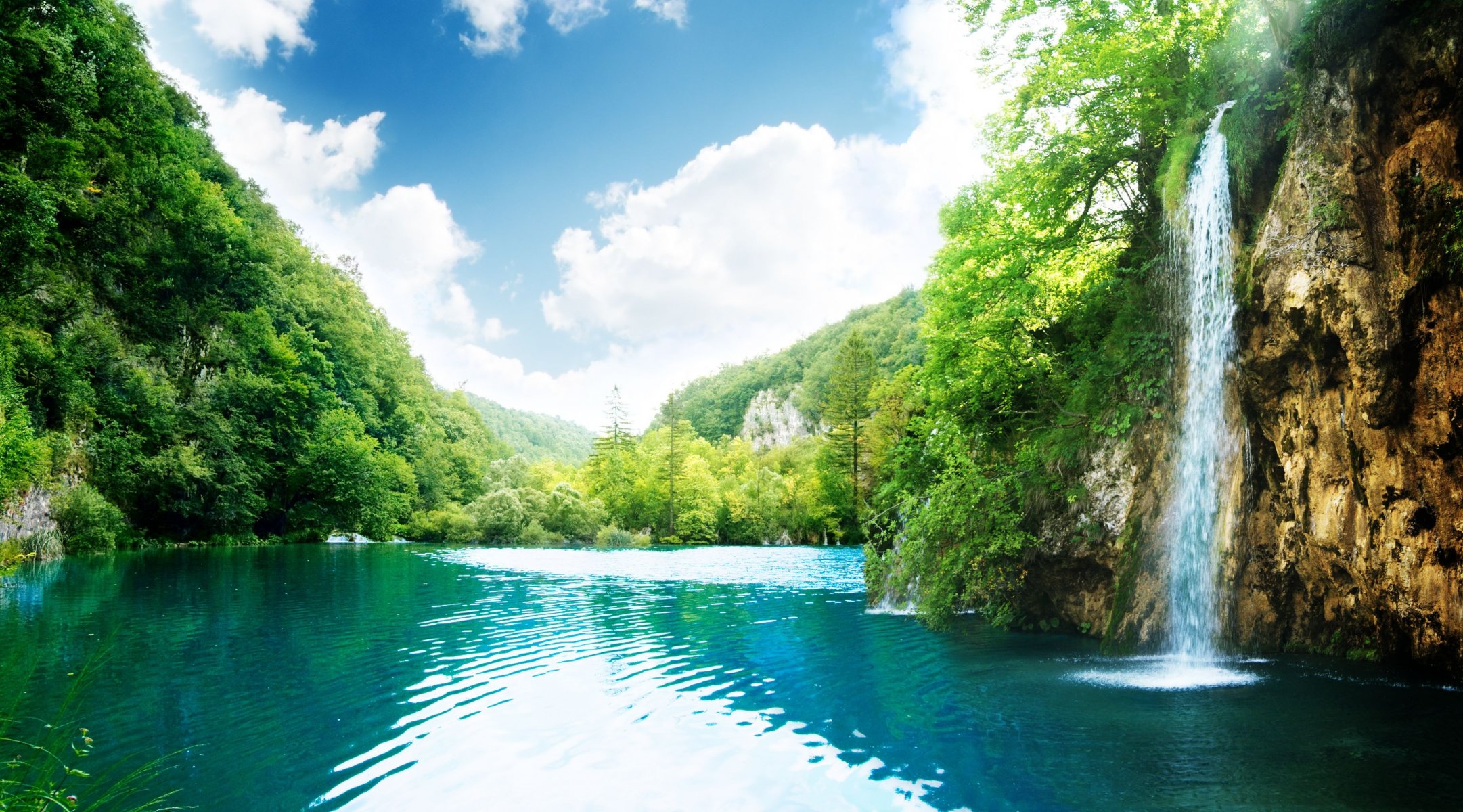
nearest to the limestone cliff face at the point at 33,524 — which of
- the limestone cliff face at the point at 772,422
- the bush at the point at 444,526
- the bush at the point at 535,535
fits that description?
the bush at the point at 444,526

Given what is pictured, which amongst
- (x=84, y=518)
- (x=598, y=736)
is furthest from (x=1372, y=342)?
(x=84, y=518)

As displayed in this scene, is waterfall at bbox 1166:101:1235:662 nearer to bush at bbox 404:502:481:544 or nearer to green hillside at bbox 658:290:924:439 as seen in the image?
bush at bbox 404:502:481:544

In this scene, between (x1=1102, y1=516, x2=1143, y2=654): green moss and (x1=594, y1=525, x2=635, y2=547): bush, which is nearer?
(x1=1102, y1=516, x2=1143, y2=654): green moss

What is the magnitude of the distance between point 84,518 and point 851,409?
47234mm

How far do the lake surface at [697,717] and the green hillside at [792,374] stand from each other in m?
100

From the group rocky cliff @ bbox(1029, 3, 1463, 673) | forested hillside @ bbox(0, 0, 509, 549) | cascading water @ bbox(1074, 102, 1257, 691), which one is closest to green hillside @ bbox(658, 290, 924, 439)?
forested hillside @ bbox(0, 0, 509, 549)

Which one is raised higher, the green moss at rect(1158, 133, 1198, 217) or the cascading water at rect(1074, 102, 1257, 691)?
the green moss at rect(1158, 133, 1198, 217)

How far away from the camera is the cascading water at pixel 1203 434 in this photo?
10359mm

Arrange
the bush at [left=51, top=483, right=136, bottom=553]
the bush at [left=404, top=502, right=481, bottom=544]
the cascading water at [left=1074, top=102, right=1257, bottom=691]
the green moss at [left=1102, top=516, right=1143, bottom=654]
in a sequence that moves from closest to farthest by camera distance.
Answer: the cascading water at [left=1074, top=102, right=1257, bottom=691], the green moss at [left=1102, top=516, right=1143, bottom=654], the bush at [left=51, top=483, right=136, bottom=553], the bush at [left=404, top=502, right=481, bottom=544]

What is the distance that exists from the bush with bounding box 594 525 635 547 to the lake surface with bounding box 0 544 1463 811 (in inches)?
1806

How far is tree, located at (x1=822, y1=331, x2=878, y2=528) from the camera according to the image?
5709 centimetres

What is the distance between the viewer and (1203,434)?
1066 centimetres

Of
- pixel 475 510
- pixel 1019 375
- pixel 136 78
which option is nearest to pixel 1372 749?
pixel 1019 375

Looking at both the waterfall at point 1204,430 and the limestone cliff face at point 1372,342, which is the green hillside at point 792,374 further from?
the limestone cliff face at point 1372,342
